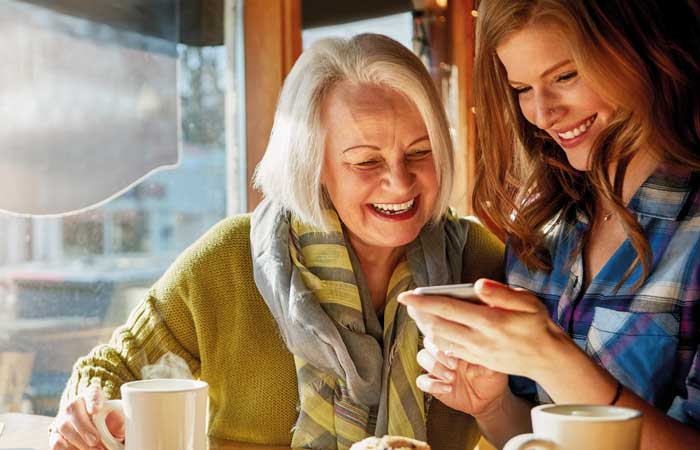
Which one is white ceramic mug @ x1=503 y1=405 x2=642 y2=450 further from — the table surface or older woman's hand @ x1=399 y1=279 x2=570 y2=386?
the table surface

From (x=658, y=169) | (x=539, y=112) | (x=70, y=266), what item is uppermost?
(x=539, y=112)

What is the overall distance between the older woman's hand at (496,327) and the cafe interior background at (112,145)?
0.91 meters

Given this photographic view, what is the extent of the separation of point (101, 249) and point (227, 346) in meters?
A: 0.48

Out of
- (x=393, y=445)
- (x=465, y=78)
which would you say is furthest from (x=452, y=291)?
(x=465, y=78)

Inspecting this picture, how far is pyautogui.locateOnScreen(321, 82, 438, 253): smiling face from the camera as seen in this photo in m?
1.74

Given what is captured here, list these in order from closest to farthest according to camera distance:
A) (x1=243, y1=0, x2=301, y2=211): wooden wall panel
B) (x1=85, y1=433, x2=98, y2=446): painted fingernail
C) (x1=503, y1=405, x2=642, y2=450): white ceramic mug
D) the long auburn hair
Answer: (x1=503, y1=405, x2=642, y2=450): white ceramic mug
(x1=85, y1=433, x2=98, y2=446): painted fingernail
the long auburn hair
(x1=243, y1=0, x2=301, y2=211): wooden wall panel

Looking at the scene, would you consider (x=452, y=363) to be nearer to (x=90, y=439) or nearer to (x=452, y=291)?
(x=452, y=291)

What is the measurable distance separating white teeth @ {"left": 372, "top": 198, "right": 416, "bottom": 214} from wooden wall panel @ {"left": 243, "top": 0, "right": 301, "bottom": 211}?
2.82 feet

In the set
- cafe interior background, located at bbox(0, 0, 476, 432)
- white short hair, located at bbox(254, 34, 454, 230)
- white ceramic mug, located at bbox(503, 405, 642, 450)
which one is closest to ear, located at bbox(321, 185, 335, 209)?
white short hair, located at bbox(254, 34, 454, 230)

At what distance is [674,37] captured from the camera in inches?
61.6

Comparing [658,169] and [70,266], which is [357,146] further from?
[70,266]

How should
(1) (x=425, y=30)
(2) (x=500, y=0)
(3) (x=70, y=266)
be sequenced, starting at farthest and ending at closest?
1. (1) (x=425, y=30)
2. (3) (x=70, y=266)
3. (2) (x=500, y=0)

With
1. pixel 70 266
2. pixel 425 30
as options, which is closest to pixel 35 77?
pixel 70 266

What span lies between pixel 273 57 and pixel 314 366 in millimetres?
1066
